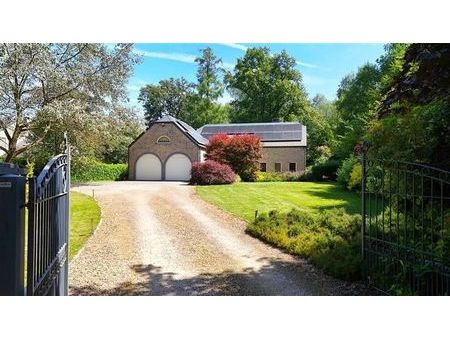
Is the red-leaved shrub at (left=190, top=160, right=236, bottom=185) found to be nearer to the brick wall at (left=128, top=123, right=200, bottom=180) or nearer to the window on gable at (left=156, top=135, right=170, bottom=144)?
the brick wall at (left=128, top=123, right=200, bottom=180)

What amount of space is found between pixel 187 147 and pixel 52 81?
2666mm

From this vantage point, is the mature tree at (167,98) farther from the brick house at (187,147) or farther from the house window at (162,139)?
the house window at (162,139)

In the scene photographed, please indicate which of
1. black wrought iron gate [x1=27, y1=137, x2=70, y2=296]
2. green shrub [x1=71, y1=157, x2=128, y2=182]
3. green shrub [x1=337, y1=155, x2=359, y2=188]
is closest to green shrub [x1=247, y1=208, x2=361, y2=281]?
green shrub [x1=337, y1=155, x2=359, y2=188]

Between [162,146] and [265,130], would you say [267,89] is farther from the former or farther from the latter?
[162,146]

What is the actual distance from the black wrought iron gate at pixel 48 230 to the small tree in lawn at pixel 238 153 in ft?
11.5

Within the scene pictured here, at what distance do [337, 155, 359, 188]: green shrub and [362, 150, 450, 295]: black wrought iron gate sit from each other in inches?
90.3

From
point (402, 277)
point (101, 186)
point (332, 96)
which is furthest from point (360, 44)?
point (101, 186)

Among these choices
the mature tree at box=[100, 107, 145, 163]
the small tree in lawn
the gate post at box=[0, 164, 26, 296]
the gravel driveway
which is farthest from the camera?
the small tree in lawn

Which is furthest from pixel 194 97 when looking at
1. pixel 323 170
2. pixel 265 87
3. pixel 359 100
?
pixel 359 100

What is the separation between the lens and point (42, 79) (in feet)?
21.7

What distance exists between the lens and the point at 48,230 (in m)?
2.72

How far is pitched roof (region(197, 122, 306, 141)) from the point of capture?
246 inches

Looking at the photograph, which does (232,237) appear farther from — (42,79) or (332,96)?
(42,79)
